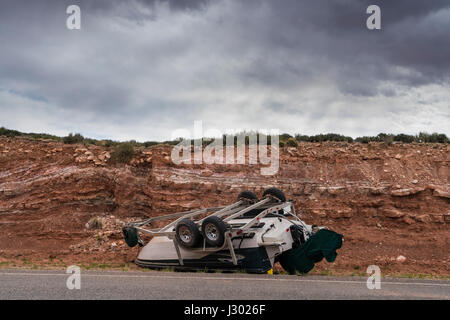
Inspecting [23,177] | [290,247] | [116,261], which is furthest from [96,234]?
[290,247]

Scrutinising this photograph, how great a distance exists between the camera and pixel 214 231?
1012 cm

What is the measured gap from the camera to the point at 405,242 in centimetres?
1617

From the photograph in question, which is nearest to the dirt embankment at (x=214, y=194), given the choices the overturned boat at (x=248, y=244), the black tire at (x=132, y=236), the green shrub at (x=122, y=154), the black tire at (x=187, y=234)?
the green shrub at (x=122, y=154)

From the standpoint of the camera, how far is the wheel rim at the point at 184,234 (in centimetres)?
1046

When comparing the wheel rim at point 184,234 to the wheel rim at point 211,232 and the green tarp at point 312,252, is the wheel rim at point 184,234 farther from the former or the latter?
the green tarp at point 312,252

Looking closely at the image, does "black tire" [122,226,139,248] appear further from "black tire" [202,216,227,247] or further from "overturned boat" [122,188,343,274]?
"black tire" [202,216,227,247]

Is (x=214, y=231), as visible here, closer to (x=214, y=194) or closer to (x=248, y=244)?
(x=248, y=244)

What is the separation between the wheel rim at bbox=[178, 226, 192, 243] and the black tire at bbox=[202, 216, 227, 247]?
498 millimetres

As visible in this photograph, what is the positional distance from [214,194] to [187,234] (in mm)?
8606

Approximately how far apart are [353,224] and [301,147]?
6.00 meters

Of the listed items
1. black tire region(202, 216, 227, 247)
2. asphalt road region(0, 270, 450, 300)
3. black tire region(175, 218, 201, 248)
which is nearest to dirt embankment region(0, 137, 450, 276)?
black tire region(175, 218, 201, 248)

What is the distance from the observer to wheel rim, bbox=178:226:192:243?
34.3 ft

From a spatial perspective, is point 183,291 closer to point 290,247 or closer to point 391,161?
point 290,247

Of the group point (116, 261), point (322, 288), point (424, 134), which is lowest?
point (116, 261)
